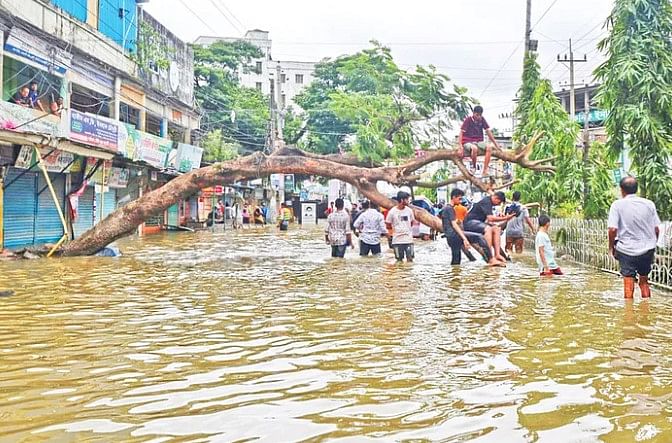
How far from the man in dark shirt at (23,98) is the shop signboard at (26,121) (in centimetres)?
56

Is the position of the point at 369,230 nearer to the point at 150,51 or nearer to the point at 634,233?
the point at 634,233

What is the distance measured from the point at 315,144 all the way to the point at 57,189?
24005 millimetres

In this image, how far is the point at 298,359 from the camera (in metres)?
5.26

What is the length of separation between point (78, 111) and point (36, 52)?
2.34 metres

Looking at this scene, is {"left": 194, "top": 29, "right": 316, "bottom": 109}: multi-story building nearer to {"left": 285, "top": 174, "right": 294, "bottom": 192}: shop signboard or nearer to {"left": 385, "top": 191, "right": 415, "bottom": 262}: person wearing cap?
{"left": 285, "top": 174, "right": 294, "bottom": 192}: shop signboard

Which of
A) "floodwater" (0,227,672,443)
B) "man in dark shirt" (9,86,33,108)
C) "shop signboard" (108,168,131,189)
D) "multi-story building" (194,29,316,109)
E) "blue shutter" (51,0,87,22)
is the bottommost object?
"floodwater" (0,227,672,443)

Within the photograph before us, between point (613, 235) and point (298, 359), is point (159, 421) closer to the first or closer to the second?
point (298, 359)

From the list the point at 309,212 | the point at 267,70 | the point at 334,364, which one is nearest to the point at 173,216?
the point at 309,212

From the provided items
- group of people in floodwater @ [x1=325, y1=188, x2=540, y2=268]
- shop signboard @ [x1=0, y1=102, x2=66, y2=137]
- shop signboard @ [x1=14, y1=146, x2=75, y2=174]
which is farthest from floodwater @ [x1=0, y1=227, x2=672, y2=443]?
shop signboard @ [x1=14, y1=146, x2=75, y2=174]

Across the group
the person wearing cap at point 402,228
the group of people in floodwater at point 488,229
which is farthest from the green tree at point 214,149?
the person wearing cap at point 402,228

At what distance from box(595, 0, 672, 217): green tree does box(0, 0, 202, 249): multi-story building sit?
12063 mm

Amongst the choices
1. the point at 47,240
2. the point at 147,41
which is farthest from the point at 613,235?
the point at 147,41

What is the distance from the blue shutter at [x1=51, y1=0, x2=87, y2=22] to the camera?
66.7ft

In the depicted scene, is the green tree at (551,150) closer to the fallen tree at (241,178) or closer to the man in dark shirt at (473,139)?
the fallen tree at (241,178)
